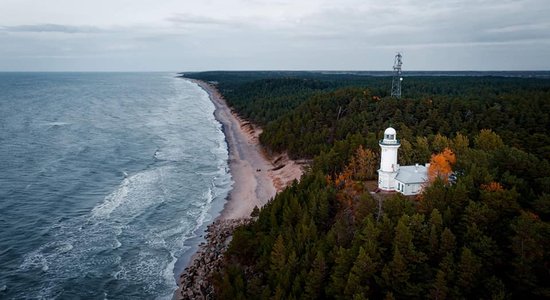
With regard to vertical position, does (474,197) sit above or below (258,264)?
above

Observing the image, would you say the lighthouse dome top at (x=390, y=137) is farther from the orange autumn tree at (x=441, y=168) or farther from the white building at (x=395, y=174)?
the orange autumn tree at (x=441, y=168)

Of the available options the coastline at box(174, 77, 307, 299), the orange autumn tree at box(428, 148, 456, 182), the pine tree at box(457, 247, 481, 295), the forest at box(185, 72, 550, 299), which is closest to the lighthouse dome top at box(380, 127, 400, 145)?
the orange autumn tree at box(428, 148, 456, 182)

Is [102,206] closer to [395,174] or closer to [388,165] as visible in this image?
[388,165]

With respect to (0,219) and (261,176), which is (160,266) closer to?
(0,219)

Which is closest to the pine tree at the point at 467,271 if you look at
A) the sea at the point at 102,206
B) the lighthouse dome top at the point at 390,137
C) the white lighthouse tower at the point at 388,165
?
the white lighthouse tower at the point at 388,165

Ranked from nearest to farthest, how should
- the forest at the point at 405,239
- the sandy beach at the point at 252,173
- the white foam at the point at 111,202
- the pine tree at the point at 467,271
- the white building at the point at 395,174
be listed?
the pine tree at the point at 467,271, the forest at the point at 405,239, the white building at the point at 395,174, the white foam at the point at 111,202, the sandy beach at the point at 252,173

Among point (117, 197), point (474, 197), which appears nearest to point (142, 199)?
point (117, 197)

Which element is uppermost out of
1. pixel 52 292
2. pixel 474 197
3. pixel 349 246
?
pixel 474 197
